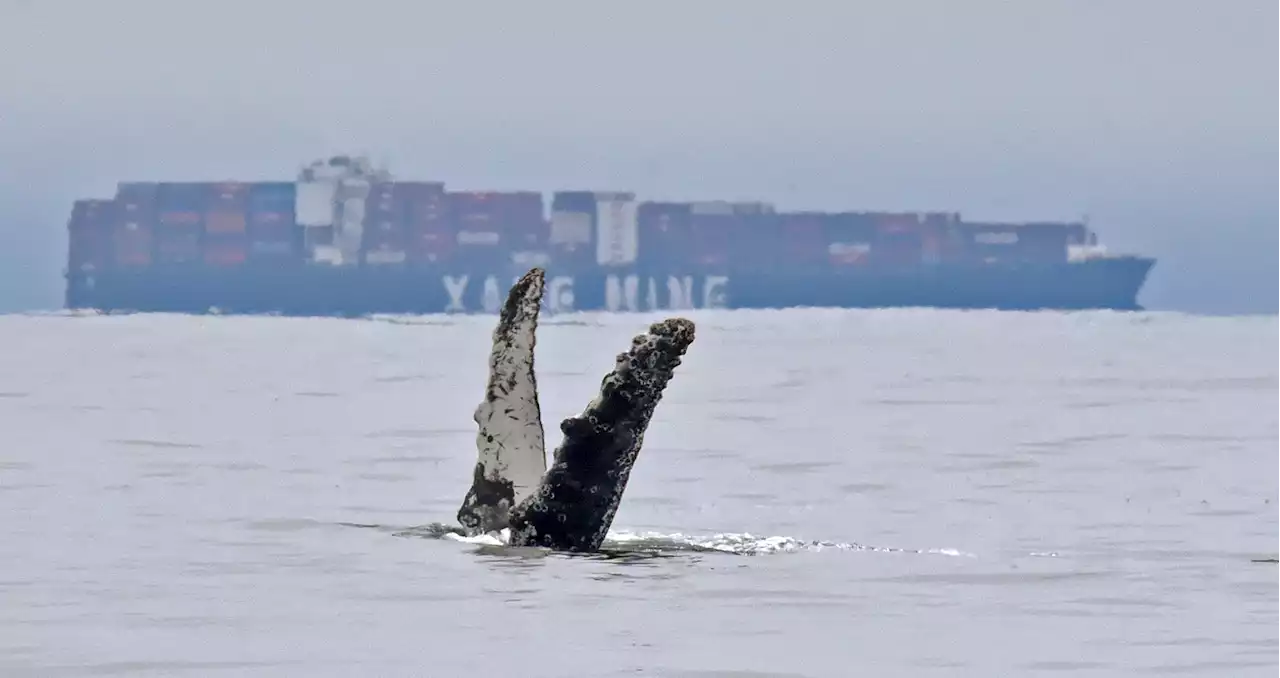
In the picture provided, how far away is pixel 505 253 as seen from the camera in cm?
16088

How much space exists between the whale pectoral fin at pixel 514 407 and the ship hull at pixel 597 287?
460 ft

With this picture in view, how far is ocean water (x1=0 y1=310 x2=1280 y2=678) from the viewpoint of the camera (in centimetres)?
1112

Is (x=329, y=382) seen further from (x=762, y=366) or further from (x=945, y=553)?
(x=945, y=553)

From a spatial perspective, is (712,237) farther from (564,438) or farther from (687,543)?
(564,438)

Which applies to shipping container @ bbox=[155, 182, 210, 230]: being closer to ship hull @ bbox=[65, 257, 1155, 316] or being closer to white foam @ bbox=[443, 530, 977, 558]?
ship hull @ bbox=[65, 257, 1155, 316]

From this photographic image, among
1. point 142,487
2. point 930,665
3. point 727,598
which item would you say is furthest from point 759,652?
point 142,487

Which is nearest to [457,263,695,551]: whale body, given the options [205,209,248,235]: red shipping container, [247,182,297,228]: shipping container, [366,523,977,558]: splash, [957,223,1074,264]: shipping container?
[366,523,977,558]: splash

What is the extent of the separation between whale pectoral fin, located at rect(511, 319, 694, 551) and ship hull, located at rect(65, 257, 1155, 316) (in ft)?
461

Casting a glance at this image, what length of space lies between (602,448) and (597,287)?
154834 millimetres

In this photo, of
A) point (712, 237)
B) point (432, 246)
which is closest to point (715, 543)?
point (432, 246)

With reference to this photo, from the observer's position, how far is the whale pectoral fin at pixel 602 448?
13984 millimetres

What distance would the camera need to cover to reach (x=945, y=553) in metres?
15.8

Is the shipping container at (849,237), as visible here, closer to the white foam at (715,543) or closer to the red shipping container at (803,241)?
the red shipping container at (803,241)

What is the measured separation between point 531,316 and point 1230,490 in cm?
919
